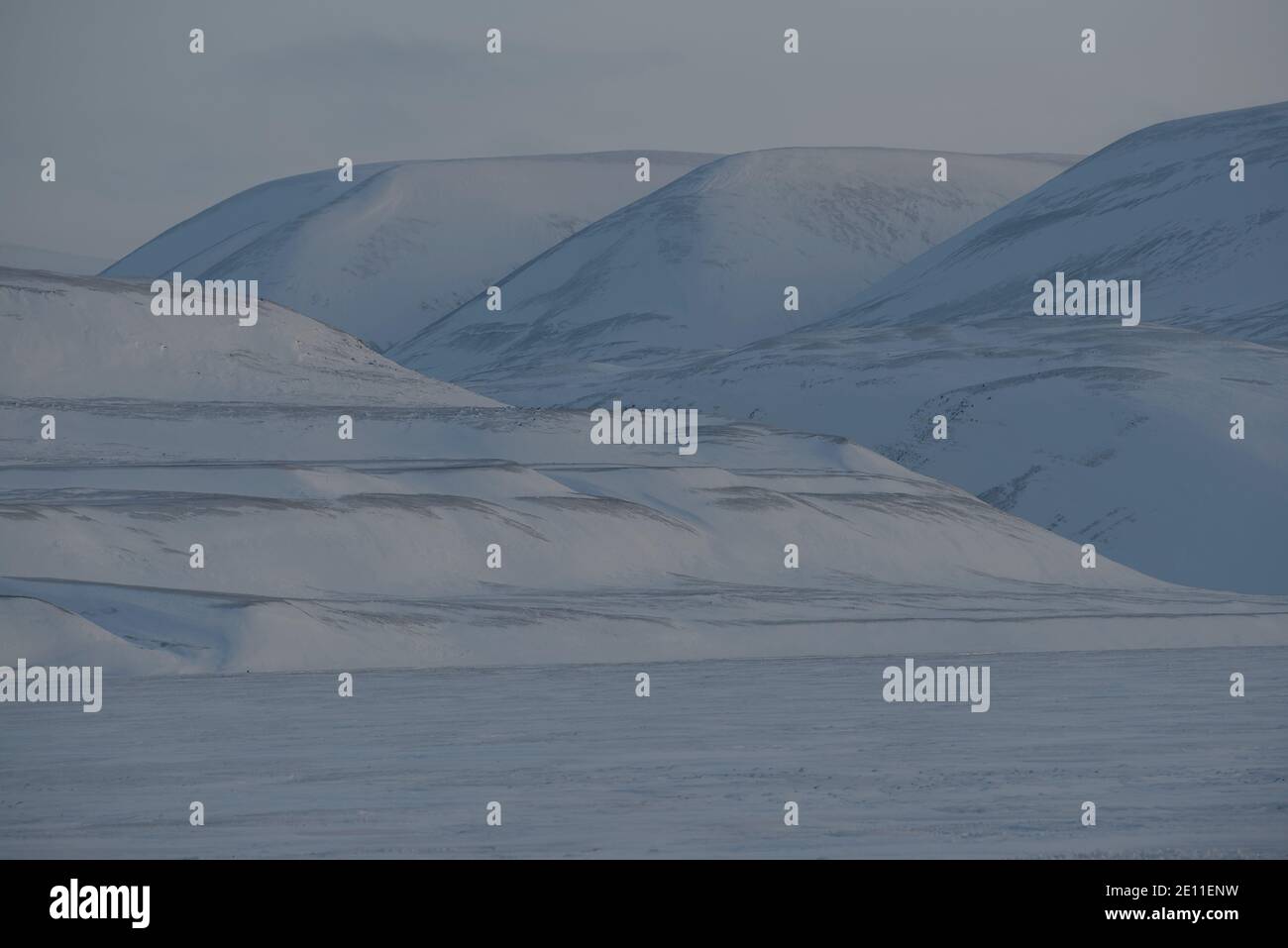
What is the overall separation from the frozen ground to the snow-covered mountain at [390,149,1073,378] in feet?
397

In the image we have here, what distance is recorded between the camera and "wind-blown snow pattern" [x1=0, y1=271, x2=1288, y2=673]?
119ft

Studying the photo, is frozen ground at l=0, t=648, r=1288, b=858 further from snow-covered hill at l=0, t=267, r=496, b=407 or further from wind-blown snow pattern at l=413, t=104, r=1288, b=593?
wind-blown snow pattern at l=413, t=104, r=1288, b=593

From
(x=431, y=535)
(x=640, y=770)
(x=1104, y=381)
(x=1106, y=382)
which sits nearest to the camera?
(x=640, y=770)

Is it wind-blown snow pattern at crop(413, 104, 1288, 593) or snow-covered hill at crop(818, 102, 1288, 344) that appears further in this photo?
snow-covered hill at crop(818, 102, 1288, 344)

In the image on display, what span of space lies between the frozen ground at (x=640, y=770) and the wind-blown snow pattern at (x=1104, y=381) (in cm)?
3683

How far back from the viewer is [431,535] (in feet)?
144

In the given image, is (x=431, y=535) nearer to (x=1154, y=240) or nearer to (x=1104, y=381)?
(x=1104, y=381)

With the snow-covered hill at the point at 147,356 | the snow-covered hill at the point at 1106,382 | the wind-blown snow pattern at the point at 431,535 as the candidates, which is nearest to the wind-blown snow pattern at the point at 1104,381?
the snow-covered hill at the point at 1106,382

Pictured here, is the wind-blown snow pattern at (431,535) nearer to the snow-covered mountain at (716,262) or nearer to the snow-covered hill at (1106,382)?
the snow-covered hill at (1106,382)

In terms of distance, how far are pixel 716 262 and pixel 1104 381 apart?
291 feet

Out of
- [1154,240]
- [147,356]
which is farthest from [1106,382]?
[1154,240]

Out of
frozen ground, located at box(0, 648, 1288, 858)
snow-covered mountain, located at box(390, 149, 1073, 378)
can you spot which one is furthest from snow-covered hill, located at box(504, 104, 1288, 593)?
frozen ground, located at box(0, 648, 1288, 858)

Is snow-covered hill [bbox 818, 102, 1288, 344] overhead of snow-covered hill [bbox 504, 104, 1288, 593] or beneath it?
overhead

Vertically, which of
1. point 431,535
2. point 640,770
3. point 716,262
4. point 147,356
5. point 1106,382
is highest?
point 716,262
